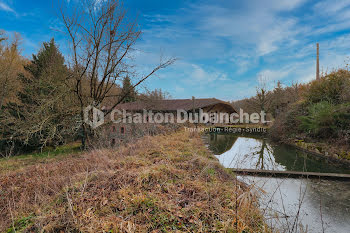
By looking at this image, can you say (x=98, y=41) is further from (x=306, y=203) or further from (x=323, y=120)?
(x=323, y=120)

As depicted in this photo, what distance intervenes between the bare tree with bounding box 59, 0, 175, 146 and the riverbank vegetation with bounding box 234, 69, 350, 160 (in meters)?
7.91

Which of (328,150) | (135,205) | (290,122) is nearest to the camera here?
(135,205)

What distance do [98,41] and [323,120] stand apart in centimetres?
1105

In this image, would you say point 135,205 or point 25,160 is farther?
point 25,160

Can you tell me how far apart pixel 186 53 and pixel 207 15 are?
190 centimetres

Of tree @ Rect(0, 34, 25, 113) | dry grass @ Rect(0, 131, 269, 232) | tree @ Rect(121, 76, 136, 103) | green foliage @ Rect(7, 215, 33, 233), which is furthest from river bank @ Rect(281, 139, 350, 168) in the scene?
tree @ Rect(0, 34, 25, 113)

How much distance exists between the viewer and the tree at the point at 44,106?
805 centimetres

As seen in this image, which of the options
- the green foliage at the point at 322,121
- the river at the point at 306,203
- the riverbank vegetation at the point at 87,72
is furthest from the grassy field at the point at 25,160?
the green foliage at the point at 322,121

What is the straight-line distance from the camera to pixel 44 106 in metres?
7.66

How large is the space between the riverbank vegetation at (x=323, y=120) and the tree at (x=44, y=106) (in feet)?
37.6

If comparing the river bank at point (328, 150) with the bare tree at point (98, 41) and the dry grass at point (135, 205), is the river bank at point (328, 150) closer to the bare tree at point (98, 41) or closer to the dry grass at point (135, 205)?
the dry grass at point (135, 205)

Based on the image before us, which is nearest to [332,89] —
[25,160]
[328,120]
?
[328,120]

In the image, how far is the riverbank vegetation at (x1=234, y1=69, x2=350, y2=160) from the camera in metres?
8.03

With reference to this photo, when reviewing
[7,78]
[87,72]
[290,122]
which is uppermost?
[7,78]
